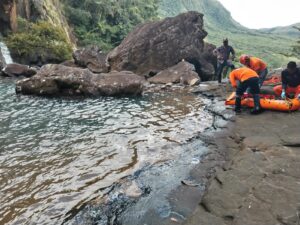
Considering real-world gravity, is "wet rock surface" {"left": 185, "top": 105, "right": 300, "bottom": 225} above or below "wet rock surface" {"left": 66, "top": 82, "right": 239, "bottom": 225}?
above

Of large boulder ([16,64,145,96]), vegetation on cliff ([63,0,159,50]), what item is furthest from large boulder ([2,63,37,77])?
vegetation on cliff ([63,0,159,50])

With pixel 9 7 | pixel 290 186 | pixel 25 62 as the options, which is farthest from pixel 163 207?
pixel 9 7

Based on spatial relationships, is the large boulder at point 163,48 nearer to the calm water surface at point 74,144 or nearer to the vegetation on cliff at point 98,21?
the calm water surface at point 74,144

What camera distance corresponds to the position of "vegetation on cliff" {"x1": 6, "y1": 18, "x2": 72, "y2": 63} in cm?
2918

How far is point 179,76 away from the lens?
23.1 m

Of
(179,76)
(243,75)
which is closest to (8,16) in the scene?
(179,76)

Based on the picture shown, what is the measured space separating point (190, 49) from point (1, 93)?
645 inches

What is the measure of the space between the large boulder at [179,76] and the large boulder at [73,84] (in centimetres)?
511

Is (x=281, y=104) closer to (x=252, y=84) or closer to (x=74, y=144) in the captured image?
(x=252, y=84)

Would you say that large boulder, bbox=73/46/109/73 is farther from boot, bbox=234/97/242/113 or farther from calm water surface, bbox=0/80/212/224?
boot, bbox=234/97/242/113

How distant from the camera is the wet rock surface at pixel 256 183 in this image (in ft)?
17.1

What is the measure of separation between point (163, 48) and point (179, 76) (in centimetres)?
474

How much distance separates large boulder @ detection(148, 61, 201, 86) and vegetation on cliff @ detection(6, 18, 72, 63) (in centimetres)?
1163

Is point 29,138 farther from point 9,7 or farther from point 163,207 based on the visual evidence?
point 9,7
